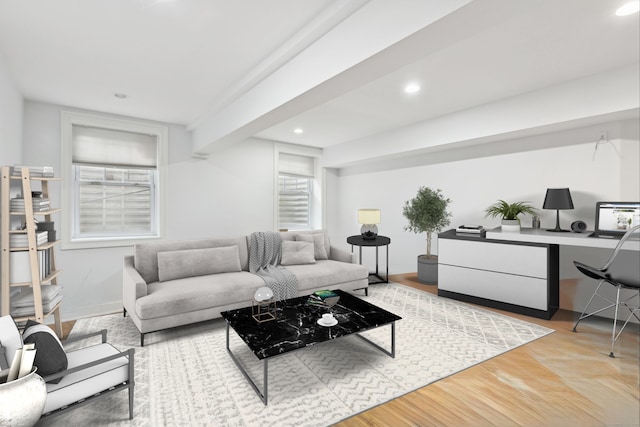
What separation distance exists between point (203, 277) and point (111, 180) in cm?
203

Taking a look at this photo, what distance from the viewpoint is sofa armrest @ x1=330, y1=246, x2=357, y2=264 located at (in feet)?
13.8

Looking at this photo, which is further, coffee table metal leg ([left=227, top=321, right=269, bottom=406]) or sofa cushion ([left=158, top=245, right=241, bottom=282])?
sofa cushion ([left=158, top=245, right=241, bottom=282])

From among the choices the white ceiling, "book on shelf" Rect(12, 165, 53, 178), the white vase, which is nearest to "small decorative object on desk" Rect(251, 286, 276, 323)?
the white vase

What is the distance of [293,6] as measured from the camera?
73.8 inches

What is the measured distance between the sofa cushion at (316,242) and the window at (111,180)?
6.48 feet

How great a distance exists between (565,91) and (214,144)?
3.77 meters

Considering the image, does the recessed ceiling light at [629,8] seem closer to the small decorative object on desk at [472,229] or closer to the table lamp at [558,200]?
the table lamp at [558,200]

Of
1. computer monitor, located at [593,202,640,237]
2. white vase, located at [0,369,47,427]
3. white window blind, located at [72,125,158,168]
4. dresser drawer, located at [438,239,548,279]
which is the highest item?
white window blind, located at [72,125,158,168]

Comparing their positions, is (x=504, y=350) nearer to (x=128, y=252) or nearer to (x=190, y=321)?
(x=190, y=321)

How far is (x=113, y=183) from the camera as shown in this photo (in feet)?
13.3

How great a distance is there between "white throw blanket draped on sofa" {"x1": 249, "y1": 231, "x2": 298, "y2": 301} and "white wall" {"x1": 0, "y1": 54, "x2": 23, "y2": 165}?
2305 millimetres

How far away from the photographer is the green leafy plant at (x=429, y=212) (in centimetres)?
427

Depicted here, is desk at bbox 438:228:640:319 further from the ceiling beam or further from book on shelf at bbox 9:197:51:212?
book on shelf at bbox 9:197:51:212

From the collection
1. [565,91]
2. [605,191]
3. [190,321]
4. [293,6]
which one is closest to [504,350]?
[605,191]
